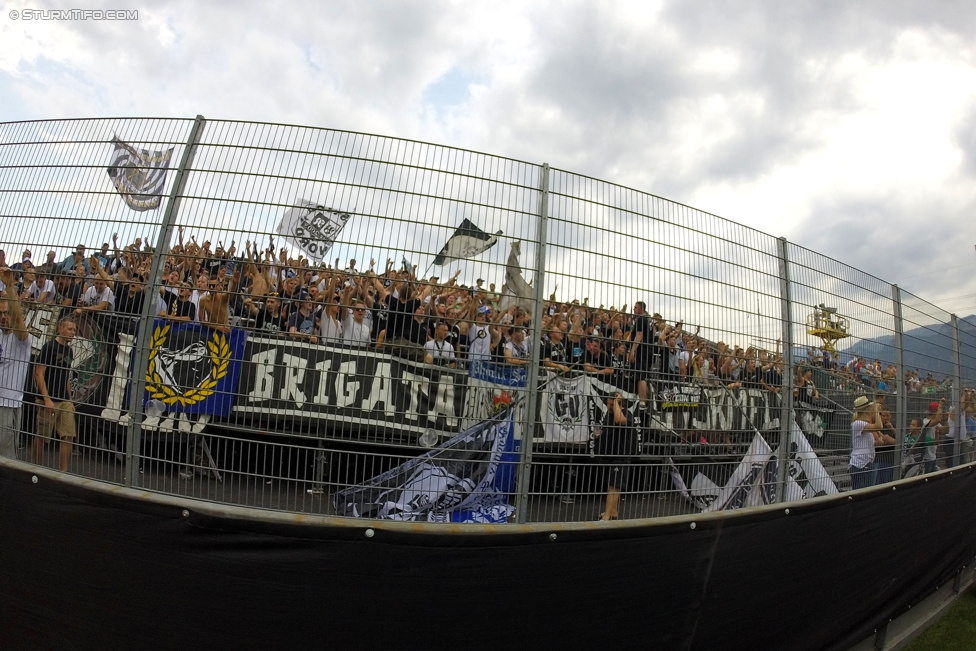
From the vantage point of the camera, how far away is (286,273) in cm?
304

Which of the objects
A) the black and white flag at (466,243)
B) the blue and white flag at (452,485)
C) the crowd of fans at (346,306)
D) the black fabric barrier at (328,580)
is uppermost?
the black and white flag at (466,243)

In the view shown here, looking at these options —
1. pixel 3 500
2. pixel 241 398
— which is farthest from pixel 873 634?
pixel 3 500

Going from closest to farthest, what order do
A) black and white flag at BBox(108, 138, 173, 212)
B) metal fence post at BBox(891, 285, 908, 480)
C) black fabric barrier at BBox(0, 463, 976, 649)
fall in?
black fabric barrier at BBox(0, 463, 976, 649)
black and white flag at BBox(108, 138, 173, 212)
metal fence post at BBox(891, 285, 908, 480)

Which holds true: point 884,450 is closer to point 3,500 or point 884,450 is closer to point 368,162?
point 368,162

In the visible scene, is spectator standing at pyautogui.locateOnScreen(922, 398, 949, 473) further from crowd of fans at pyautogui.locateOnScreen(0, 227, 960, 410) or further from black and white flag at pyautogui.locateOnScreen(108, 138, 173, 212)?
black and white flag at pyautogui.locateOnScreen(108, 138, 173, 212)

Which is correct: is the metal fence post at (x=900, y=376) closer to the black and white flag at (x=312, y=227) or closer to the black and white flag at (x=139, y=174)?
the black and white flag at (x=312, y=227)

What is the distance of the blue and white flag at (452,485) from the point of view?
3074mm

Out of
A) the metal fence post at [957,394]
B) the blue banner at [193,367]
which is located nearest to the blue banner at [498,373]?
the blue banner at [193,367]

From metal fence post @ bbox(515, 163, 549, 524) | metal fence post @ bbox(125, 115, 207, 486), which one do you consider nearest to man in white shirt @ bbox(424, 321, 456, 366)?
metal fence post @ bbox(515, 163, 549, 524)

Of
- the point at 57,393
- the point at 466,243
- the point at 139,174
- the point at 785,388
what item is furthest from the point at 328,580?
the point at 785,388

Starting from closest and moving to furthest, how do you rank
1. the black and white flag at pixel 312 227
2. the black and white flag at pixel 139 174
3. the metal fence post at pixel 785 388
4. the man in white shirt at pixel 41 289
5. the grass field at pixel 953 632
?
the black and white flag at pixel 312 227 → the black and white flag at pixel 139 174 → the man in white shirt at pixel 41 289 → the metal fence post at pixel 785 388 → the grass field at pixel 953 632

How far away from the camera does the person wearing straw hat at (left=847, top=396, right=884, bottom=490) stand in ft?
17.3

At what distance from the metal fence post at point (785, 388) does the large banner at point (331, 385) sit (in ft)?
9.76

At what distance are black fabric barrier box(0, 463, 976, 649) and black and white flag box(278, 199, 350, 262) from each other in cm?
140
